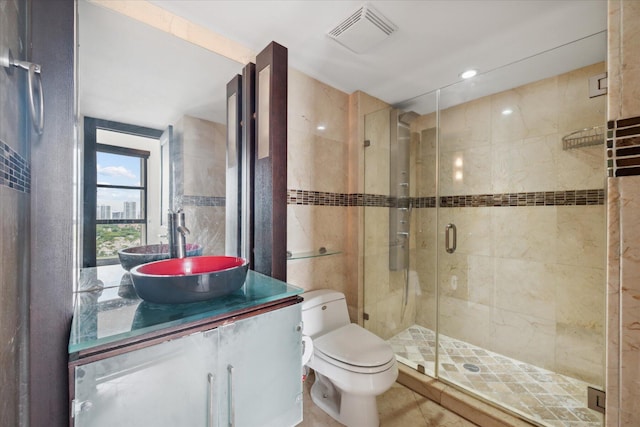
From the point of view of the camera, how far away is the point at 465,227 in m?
2.21

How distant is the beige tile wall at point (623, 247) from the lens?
2.37 ft

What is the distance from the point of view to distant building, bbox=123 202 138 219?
3.67 feet

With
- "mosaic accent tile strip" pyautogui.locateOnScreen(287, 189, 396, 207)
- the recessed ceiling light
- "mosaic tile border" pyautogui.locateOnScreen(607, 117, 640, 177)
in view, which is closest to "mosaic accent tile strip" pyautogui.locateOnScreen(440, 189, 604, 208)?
"mosaic accent tile strip" pyautogui.locateOnScreen(287, 189, 396, 207)

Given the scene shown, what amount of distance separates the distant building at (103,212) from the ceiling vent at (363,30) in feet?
4.75

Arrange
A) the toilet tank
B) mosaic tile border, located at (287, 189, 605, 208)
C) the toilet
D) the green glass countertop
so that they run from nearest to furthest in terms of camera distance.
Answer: the green glass countertop → the toilet → the toilet tank → mosaic tile border, located at (287, 189, 605, 208)

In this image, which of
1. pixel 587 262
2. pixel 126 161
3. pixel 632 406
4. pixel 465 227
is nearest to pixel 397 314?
pixel 465 227

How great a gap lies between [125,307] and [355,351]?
1164mm

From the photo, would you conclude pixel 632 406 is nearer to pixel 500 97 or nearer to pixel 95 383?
pixel 95 383

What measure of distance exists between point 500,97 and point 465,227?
1.11 metres

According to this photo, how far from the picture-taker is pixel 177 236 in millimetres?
1159

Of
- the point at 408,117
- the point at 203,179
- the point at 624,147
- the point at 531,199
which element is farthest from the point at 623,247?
the point at 408,117

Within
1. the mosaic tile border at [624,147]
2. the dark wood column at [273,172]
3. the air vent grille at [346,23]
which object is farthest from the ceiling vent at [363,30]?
the mosaic tile border at [624,147]

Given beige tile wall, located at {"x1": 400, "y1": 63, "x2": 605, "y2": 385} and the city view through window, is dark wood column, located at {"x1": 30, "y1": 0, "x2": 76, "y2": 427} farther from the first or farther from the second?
beige tile wall, located at {"x1": 400, "y1": 63, "x2": 605, "y2": 385}

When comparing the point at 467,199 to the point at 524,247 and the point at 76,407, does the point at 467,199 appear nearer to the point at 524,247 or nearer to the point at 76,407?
the point at 524,247
